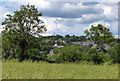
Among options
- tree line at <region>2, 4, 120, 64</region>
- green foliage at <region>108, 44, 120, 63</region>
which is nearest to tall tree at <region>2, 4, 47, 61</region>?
tree line at <region>2, 4, 120, 64</region>

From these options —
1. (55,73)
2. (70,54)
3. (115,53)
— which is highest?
(55,73)

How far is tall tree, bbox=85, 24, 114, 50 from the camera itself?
92.5ft

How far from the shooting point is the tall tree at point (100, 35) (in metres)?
28.2

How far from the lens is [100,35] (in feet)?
93.0

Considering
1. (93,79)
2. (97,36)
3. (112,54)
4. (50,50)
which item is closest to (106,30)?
(97,36)

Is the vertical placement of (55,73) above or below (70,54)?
above

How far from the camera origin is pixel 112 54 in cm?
2583

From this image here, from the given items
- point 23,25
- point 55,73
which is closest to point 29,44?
point 23,25

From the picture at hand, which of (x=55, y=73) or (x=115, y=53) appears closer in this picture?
(x=55, y=73)

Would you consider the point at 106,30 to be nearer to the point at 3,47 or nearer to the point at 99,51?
the point at 99,51

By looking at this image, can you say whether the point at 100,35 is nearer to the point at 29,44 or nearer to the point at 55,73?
the point at 29,44

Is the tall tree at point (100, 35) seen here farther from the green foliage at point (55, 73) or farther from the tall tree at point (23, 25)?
the green foliage at point (55, 73)

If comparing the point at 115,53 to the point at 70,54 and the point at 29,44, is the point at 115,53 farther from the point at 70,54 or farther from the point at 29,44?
the point at 29,44

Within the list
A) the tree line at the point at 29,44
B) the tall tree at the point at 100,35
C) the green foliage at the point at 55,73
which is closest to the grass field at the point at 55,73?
the green foliage at the point at 55,73
